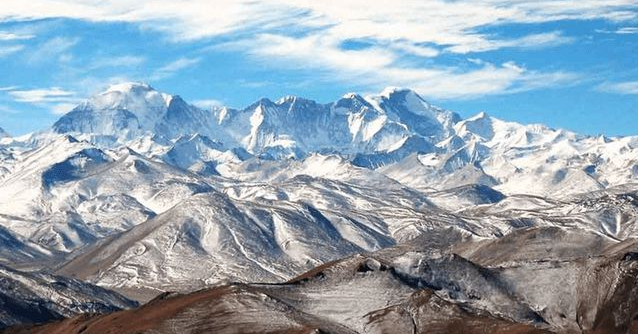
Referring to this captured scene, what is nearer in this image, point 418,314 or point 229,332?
point 229,332

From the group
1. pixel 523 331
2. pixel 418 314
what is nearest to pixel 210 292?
pixel 418 314

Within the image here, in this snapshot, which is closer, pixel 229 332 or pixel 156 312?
pixel 229 332

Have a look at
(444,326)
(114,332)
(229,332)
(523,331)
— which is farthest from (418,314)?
(114,332)

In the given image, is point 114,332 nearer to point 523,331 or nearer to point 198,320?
point 198,320

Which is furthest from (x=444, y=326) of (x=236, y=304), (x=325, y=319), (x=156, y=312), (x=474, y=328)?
(x=156, y=312)

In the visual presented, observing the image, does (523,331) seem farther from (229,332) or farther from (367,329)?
(229,332)

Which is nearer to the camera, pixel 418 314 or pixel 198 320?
pixel 198 320

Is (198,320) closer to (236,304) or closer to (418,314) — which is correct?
(236,304)
